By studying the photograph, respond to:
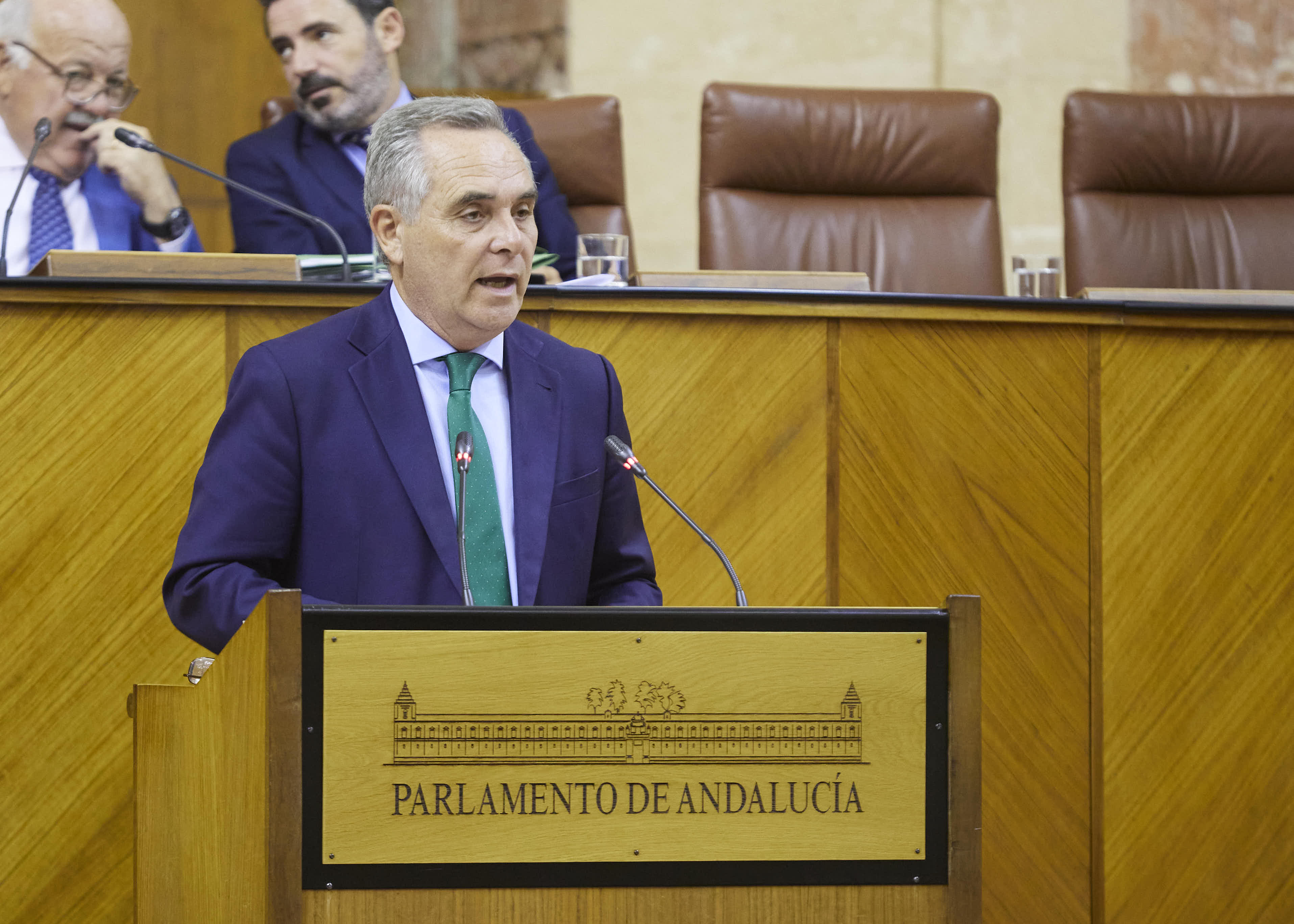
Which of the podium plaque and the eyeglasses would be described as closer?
the podium plaque

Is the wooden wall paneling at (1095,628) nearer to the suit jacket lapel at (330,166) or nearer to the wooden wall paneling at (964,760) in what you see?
the wooden wall paneling at (964,760)

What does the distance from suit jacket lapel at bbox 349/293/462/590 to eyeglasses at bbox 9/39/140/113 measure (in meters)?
1.45

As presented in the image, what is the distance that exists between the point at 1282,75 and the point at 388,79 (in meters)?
2.90

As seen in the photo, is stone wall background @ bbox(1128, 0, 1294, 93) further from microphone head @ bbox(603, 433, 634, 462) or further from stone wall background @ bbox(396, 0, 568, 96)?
microphone head @ bbox(603, 433, 634, 462)

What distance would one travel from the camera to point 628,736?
1132mm

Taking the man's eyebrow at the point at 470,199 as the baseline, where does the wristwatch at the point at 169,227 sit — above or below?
above

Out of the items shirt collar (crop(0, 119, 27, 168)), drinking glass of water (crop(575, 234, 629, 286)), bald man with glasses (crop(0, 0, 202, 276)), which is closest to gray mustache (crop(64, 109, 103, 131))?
bald man with glasses (crop(0, 0, 202, 276))

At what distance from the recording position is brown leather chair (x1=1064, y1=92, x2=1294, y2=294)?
3.12 metres

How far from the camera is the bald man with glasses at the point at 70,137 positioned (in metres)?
2.64

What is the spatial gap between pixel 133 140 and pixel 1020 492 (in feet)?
5.06

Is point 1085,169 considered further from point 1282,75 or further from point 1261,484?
point 1282,75

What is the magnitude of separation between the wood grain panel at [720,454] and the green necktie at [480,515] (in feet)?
1.66

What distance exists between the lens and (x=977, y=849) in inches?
45.6

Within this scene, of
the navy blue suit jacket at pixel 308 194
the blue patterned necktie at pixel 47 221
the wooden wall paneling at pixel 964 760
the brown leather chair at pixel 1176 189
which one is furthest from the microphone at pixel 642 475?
the brown leather chair at pixel 1176 189
